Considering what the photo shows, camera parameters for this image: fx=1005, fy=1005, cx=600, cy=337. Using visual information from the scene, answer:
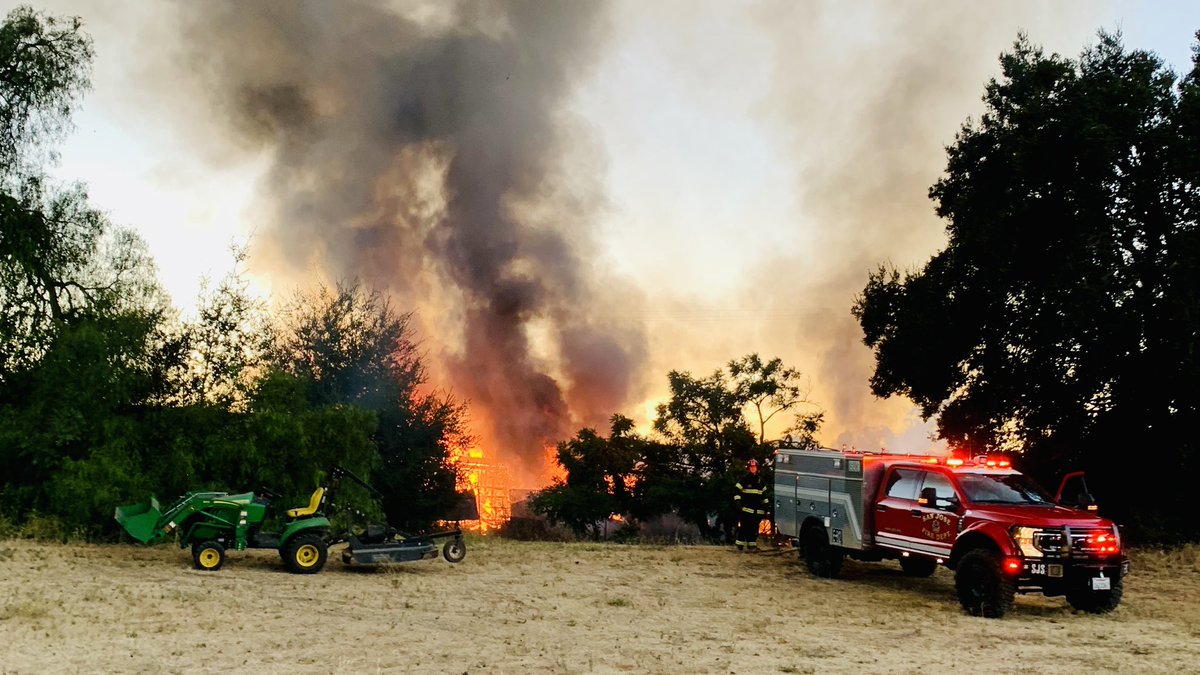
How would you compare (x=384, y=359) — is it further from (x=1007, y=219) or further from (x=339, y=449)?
(x=1007, y=219)

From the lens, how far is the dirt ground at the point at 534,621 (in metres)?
9.89

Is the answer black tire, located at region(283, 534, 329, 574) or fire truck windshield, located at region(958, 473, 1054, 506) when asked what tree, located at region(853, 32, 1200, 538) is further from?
black tire, located at region(283, 534, 329, 574)

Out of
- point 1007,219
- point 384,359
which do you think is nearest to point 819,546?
point 1007,219

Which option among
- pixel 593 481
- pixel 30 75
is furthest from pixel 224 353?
pixel 593 481

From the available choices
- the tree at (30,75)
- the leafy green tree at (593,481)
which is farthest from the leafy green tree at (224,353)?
the leafy green tree at (593,481)

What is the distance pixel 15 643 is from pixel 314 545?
6736 millimetres

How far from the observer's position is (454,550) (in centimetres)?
1853

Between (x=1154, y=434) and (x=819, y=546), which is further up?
(x=1154, y=434)

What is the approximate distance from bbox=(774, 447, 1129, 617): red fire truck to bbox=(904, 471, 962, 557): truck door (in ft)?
0.05

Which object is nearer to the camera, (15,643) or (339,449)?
(15,643)

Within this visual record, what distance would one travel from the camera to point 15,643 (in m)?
9.88

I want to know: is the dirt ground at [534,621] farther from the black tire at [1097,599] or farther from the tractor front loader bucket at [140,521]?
the tractor front loader bucket at [140,521]

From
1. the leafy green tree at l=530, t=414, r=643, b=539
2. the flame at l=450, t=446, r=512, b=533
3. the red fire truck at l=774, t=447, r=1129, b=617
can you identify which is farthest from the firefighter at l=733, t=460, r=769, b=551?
the flame at l=450, t=446, r=512, b=533

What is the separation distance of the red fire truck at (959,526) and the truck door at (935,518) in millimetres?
15
